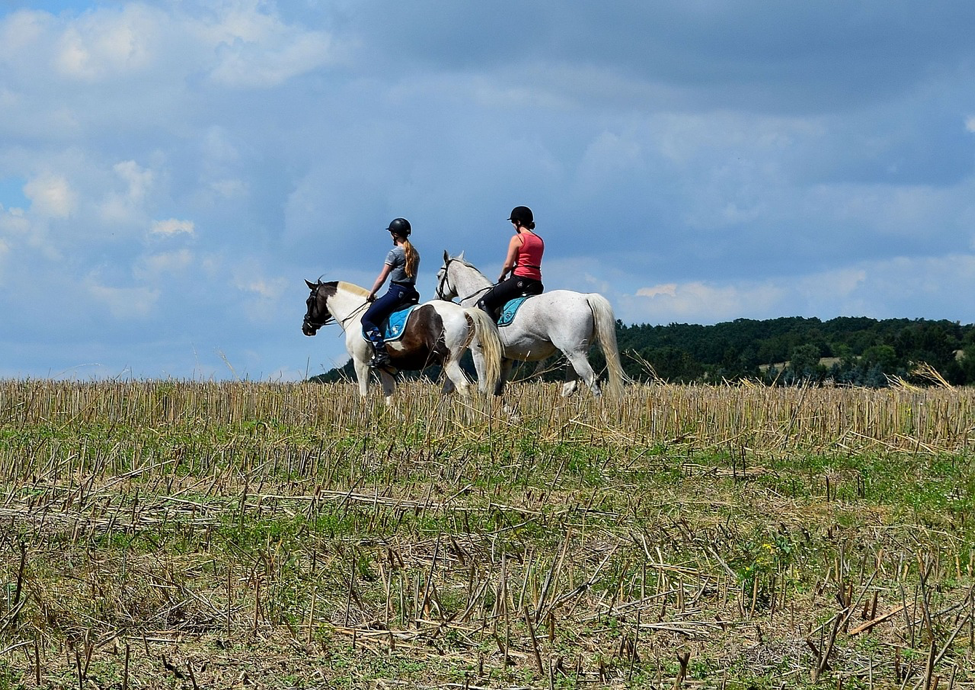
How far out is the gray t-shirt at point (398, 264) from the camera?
48.2ft

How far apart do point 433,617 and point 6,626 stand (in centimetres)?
186

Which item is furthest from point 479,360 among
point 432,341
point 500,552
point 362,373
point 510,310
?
point 500,552

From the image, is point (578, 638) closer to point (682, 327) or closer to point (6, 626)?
point (6, 626)

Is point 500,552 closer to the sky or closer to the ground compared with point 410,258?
closer to the ground

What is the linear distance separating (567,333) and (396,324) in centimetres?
226

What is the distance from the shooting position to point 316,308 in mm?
16812

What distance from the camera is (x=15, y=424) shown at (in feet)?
45.3

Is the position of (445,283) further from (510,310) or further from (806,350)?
(806,350)

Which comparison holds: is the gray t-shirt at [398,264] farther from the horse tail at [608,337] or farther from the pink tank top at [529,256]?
the horse tail at [608,337]

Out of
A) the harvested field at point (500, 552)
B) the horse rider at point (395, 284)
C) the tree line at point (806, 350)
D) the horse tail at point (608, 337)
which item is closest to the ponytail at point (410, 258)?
A: the horse rider at point (395, 284)

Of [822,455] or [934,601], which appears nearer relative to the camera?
[934,601]

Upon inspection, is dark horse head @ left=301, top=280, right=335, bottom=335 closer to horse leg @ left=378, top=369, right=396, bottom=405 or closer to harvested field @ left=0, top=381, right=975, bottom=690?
horse leg @ left=378, top=369, right=396, bottom=405

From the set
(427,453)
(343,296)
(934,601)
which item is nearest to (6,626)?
(934,601)

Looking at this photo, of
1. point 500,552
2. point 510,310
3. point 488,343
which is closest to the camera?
point 500,552
